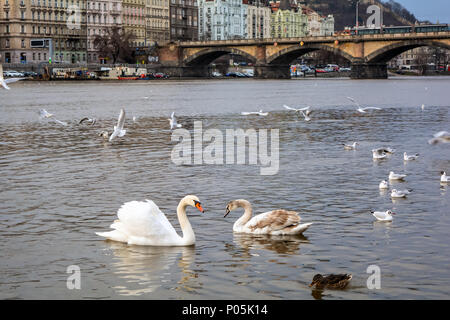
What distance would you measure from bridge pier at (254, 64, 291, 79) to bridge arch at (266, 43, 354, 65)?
0.83 m

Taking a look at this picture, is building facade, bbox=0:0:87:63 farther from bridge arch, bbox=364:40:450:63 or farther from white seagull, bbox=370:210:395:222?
white seagull, bbox=370:210:395:222

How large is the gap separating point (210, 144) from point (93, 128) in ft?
26.8

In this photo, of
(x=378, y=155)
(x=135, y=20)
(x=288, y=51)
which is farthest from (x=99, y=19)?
(x=378, y=155)

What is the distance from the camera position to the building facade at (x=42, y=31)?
130 meters

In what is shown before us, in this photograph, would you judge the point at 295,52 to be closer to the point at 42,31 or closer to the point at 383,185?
the point at 42,31

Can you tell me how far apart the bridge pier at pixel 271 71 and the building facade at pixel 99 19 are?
29.3 metres

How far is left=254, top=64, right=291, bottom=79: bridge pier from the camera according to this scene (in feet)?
433


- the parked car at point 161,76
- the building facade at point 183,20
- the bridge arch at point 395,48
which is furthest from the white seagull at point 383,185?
the building facade at point 183,20

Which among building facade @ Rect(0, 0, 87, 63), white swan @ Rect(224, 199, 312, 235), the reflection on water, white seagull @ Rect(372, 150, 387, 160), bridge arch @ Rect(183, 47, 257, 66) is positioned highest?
building facade @ Rect(0, 0, 87, 63)

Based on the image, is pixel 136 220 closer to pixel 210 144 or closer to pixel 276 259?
pixel 276 259

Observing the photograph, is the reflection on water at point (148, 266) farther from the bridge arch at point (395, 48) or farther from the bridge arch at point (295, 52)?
the bridge arch at point (295, 52)

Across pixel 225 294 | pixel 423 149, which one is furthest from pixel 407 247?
pixel 423 149

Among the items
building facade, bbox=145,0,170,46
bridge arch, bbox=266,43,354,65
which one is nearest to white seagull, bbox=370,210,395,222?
bridge arch, bbox=266,43,354,65
